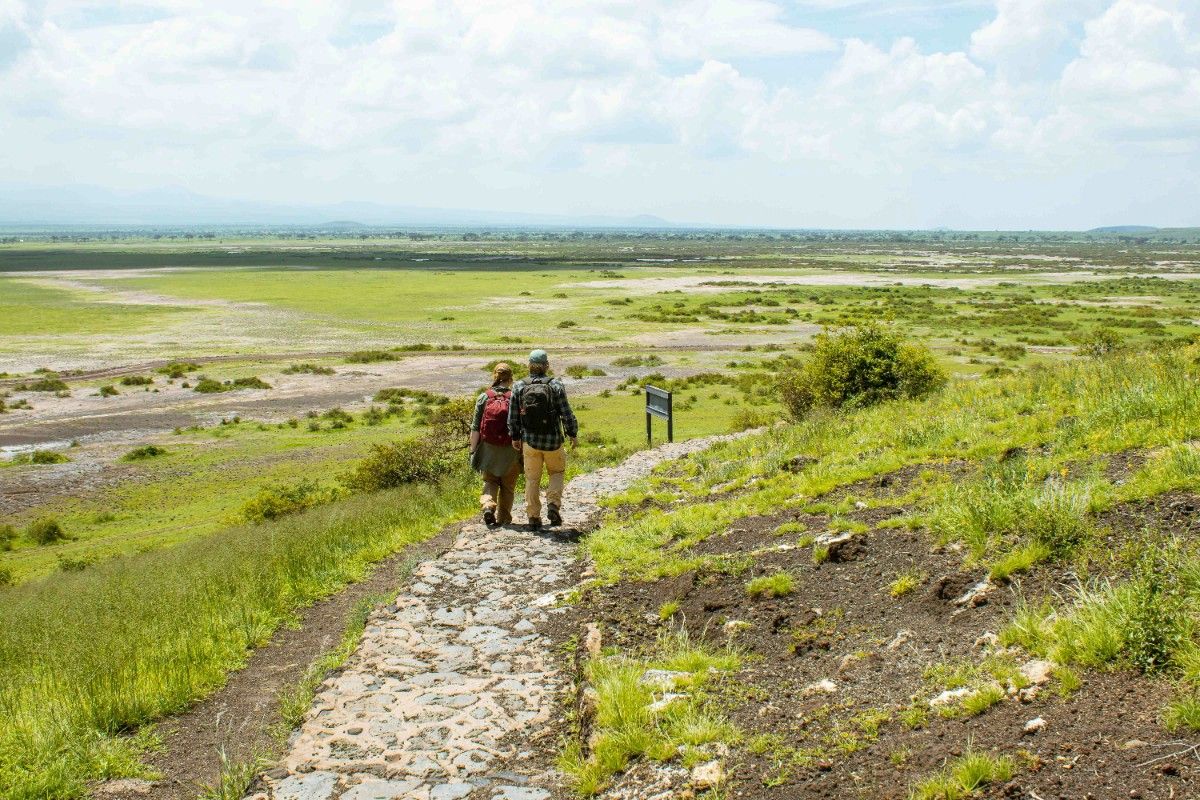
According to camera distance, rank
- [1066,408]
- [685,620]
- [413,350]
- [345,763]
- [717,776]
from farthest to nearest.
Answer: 1. [413,350]
2. [1066,408]
3. [685,620]
4. [345,763]
5. [717,776]

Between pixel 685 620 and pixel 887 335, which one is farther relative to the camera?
pixel 887 335

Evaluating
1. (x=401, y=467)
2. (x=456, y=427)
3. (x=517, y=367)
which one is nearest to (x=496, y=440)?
(x=401, y=467)

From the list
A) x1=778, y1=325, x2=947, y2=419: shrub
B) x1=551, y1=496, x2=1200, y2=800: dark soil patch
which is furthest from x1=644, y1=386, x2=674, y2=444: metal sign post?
x1=551, y1=496, x2=1200, y2=800: dark soil patch

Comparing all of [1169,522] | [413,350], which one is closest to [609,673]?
[1169,522]

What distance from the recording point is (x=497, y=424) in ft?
37.1

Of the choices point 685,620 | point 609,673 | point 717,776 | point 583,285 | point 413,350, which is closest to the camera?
point 717,776

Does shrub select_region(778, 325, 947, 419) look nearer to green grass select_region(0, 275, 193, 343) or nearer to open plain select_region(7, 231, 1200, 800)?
open plain select_region(7, 231, 1200, 800)

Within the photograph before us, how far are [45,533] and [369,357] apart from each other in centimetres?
3353

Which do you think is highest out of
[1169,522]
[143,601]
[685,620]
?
[1169,522]

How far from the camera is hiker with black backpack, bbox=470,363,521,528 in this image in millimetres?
11328

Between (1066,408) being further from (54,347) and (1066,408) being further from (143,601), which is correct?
(54,347)

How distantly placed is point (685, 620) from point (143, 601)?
624 centimetres

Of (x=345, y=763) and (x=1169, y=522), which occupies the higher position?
(x=1169, y=522)

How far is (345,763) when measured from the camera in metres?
5.80
